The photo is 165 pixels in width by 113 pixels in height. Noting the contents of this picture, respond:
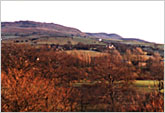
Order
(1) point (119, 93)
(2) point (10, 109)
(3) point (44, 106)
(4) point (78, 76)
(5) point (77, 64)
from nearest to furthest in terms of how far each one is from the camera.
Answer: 1. (2) point (10, 109)
2. (3) point (44, 106)
3. (1) point (119, 93)
4. (4) point (78, 76)
5. (5) point (77, 64)

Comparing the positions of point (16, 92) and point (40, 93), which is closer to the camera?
point (16, 92)

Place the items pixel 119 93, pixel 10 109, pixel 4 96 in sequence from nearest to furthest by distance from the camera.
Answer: pixel 10 109
pixel 4 96
pixel 119 93

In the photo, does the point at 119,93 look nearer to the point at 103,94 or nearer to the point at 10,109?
the point at 103,94

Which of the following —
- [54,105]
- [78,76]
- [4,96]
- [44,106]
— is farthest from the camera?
[78,76]

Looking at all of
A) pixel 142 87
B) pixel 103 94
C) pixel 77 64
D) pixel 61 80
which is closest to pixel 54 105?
pixel 103 94

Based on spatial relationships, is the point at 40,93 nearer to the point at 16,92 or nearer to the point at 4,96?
the point at 16,92

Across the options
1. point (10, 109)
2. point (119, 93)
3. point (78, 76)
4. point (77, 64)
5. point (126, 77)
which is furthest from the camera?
point (77, 64)

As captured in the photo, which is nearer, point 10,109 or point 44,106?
point 10,109

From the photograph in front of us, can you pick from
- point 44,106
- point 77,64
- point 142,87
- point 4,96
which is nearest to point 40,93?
point 44,106

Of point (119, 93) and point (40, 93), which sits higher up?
point (40, 93)
